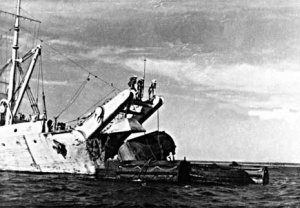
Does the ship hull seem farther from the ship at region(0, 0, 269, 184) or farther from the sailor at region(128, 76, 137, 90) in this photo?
the sailor at region(128, 76, 137, 90)

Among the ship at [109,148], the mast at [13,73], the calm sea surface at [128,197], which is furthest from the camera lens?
the mast at [13,73]

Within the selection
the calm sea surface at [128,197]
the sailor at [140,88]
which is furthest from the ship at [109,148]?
the calm sea surface at [128,197]

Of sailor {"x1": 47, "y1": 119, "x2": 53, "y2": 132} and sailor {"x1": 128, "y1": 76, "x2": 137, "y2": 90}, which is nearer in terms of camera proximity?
sailor {"x1": 128, "y1": 76, "x2": 137, "y2": 90}

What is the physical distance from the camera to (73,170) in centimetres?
2400

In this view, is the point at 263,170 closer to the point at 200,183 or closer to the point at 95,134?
the point at 200,183

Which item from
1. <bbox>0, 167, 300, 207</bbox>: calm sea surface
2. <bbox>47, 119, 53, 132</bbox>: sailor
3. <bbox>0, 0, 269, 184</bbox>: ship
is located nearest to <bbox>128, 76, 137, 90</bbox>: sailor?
<bbox>0, 0, 269, 184</bbox>: ship

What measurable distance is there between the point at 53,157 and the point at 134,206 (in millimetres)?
13507

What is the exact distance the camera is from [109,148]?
25188 mm

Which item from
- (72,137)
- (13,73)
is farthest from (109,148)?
(13,73)

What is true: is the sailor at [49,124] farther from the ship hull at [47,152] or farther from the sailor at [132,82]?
the sailor at [132,82]

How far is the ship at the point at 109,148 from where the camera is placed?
2080 centimetres

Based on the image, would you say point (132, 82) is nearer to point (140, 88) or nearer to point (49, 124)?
point (140, 88)

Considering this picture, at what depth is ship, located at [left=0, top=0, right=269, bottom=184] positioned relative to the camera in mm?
20797

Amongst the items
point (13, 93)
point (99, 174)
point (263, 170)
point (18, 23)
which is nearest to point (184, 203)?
point (99, 174)
